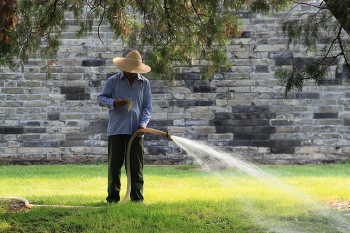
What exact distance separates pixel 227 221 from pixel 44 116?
6.75 m

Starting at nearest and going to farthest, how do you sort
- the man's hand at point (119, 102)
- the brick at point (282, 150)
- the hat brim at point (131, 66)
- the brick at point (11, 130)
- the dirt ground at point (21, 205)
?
the man's hand at point (119, 102) < the hat brim at point (131, 66) < the dirt ground at point (21, 205) < the brick at point (11, 130) < the brick at point (282, 150)

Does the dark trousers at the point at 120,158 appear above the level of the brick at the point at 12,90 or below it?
below

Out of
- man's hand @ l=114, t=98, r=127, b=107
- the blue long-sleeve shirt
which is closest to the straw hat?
the blue long-sleeve shirt

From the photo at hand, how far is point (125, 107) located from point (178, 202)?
4.43ft

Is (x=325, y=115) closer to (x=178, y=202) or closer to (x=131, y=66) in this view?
(x=178, y=202)

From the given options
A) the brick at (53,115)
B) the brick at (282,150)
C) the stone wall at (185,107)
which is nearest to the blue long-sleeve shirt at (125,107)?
the stone wall at (185,107)

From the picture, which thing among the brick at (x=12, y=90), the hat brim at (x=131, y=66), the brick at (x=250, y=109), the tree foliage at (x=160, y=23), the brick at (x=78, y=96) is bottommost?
the brick at (x=250, y=109)

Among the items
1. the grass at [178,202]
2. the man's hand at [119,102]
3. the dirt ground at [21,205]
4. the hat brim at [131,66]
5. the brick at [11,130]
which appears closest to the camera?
the grass at [178,202]

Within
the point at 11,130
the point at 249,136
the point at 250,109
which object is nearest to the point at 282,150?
the point at 249,136

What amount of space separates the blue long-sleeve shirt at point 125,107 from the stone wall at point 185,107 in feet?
16.9

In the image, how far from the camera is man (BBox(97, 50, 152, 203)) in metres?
5.66

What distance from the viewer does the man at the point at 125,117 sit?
5.66 meters

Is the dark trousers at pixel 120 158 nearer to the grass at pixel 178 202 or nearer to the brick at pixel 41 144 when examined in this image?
the grass at pixel 178 202

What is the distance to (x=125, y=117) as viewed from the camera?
223 inches
